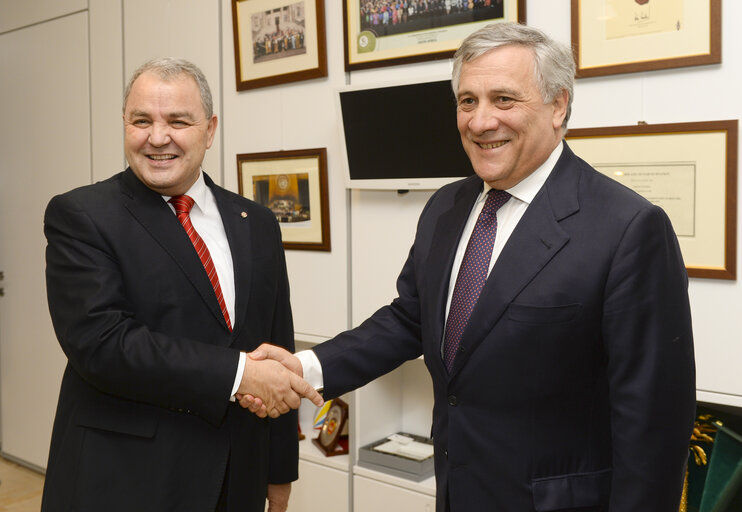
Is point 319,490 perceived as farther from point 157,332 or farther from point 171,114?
point 171,114

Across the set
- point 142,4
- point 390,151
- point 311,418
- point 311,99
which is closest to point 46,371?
point 311,418

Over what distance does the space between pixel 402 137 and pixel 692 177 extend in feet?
3.48

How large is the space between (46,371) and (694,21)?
13.3 ft

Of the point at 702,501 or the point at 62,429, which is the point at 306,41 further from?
the point at 702,501

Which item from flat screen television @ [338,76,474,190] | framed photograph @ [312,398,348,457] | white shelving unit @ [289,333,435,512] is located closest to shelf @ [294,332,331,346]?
white shelving unit @ [289,333,435,512]

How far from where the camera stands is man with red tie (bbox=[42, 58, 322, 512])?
1.72 meters

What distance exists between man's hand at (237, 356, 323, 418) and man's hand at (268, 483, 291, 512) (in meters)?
0.28

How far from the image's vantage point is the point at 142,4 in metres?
3.84

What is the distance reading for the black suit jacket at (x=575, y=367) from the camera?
56.1 inches

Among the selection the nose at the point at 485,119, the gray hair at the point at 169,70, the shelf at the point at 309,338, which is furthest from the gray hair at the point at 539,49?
the shelf at the point at 309,338

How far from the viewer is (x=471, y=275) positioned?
5.42ft

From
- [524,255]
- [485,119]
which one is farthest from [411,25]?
[524,255]

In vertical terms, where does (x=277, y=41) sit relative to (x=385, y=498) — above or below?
above

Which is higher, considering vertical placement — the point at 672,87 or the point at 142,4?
the point at 142,4
